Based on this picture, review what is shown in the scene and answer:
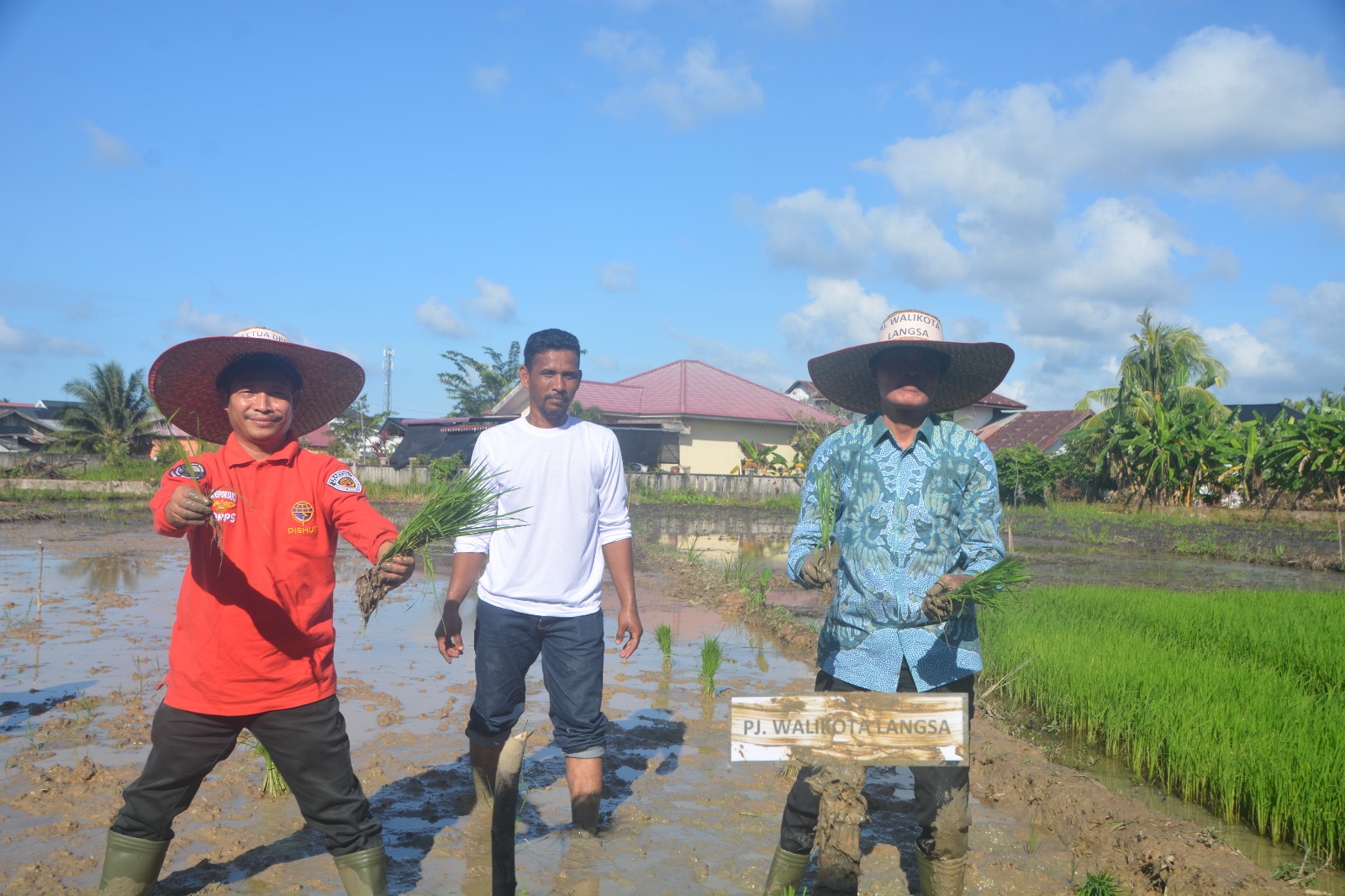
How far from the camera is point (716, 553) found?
44.6ft

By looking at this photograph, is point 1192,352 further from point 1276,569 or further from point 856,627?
point 856,627

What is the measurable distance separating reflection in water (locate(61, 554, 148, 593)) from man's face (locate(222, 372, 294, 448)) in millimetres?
7711

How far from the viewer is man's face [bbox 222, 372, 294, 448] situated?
2426 millimetres

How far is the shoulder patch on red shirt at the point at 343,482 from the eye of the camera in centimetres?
247

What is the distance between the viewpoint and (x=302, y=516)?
2.38 metres

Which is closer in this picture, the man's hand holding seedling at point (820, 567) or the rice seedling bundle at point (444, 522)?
the rice seedling bundle at point (444, 522)

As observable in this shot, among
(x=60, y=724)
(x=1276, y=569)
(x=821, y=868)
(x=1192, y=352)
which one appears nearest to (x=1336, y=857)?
(x=821, y=868)

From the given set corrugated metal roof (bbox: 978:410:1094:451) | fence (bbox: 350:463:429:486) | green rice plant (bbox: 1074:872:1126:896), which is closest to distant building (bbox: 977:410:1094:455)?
corrugated metal roof (bbox: 978:410:1094:451)

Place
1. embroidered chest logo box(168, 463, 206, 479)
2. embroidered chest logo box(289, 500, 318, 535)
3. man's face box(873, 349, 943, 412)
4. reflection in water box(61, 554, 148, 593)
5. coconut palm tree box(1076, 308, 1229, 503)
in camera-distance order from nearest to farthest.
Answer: embroidered chest logo box(168, 463, 206, 479), embroidered chest logo box(289, 500, 318, 535), man's face box(873, 349, 943, 412), reflection in water box(61, 554, 148, 593), coconut palm tree box(1076, 308, 1229, 503)

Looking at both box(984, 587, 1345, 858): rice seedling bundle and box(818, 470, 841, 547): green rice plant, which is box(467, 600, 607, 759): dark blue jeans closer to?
box(818, 470, 841, 547): green rice plant

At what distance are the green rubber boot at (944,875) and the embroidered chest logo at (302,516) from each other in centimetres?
186

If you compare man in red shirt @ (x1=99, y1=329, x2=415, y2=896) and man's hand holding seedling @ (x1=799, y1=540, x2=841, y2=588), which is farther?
man's hand holding seedling @ (x1=799, y1=540, x2=841, y2=588)

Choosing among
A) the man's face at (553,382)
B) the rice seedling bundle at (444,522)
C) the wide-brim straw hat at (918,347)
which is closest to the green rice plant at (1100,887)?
the wide-brim straw hat at (918,347)

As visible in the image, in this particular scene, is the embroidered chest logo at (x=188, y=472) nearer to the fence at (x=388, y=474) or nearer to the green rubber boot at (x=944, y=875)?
the green rubber boot at (x=944, y=875)
